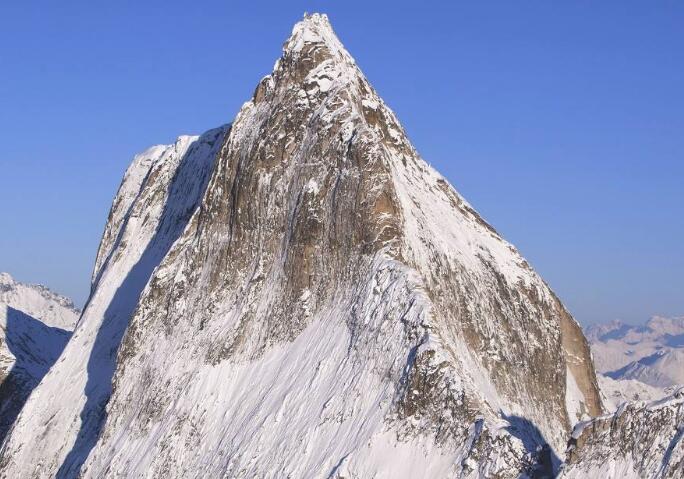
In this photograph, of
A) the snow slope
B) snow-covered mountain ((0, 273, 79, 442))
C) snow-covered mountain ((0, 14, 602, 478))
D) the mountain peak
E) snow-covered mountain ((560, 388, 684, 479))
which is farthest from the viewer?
snow-covered mountain ((0, 273, 79, 442))

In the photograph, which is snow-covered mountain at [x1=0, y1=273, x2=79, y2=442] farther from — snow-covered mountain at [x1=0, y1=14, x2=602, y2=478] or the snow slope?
snow-covered mountain at [x1=0, y1=14, x2=602, y2=478]

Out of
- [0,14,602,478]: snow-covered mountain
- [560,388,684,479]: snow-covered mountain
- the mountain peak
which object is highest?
the mountain peak

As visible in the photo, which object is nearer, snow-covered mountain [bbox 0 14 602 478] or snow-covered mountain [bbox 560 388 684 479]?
snow-covered mountain [bbox 560 388 684 479]

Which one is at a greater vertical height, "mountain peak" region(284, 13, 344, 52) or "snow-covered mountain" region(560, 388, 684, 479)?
"mountain peak" region(284, 13, 344, 52)

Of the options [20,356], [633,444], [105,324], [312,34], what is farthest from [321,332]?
[20,356]

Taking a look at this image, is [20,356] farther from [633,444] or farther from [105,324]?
[633,444]

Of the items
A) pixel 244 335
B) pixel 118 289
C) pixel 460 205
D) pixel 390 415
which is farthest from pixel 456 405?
pixel 118 289

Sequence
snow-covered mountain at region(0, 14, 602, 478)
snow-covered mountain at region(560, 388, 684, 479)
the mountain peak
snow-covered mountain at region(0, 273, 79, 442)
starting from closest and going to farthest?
snow-covered mountain at region(560, 388, 684, 479) < snow-covered mountain at region(0, 14, 602, 478) < the mountain peak < snow-covered mountain at region(0, 273, 79, 442)

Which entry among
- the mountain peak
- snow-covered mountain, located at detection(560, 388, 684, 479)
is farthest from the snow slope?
snow-covered mountain, located at detection(560, 388, 684, 479)
